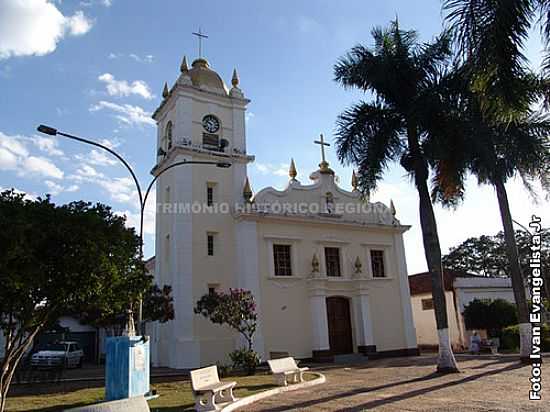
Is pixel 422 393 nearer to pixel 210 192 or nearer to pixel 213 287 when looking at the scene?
pixel 213 287

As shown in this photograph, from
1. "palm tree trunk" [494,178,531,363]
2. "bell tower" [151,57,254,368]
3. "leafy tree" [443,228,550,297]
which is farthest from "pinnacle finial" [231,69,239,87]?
"leafy tree" [443,228,550,297]

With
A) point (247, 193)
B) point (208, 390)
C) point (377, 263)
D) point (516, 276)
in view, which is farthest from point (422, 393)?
point (377, 263)

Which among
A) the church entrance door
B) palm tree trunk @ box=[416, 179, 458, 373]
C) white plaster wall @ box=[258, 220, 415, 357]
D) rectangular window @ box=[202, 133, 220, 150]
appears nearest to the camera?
palm tree trunk @ box=[416, 179, 458, 373]

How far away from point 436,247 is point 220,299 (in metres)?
7.90

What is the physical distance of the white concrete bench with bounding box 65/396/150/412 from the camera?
5.92 metres

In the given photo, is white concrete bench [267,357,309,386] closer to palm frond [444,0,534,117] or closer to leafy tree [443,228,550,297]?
palm frond [444,0,534,117]

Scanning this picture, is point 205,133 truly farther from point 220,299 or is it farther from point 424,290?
point 424,290

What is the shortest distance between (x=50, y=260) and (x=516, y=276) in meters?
15.4

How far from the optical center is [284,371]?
44.5 ft

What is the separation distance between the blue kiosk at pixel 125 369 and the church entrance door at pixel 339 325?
12.7m

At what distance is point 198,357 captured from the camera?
20516mm

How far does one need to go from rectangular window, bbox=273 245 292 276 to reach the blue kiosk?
11.0 m

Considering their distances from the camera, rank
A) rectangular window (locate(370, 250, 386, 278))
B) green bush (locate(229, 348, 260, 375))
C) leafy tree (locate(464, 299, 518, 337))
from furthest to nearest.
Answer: leafy tree (locate(464, 299, 518, 337)), rectangular window (locate(370, 250, 386, 278)), green bush (locate(229, 348, 260, 375))

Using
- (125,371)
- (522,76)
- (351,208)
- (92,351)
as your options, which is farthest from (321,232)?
(92,351)
